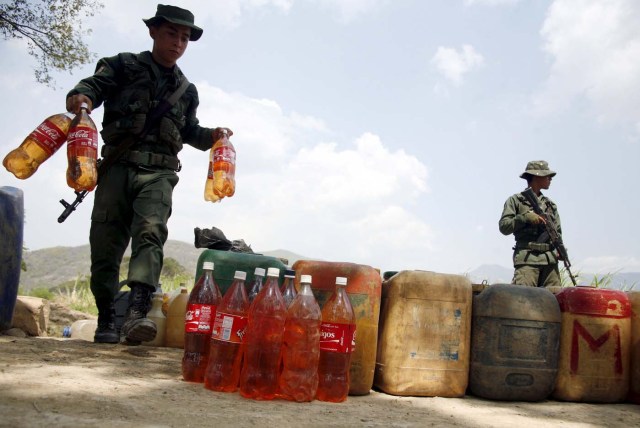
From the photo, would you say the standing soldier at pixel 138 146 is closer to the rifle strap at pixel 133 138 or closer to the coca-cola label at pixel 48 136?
the rifle strap at pixel 133 138

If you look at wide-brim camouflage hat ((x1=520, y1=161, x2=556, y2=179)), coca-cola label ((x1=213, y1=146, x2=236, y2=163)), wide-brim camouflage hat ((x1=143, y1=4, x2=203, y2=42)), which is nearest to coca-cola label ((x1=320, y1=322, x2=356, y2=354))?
coca-cola label ((x1=213, y1=146, x2=236, y2=163))

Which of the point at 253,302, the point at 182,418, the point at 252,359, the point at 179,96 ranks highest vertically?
the point at 179,96

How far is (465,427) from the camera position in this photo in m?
2.47

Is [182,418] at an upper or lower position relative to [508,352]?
lower

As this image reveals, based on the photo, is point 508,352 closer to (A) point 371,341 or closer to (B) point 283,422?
(A) point 371,341

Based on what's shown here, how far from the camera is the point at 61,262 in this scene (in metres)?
24.1

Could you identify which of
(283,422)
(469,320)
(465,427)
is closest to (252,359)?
(283,422)

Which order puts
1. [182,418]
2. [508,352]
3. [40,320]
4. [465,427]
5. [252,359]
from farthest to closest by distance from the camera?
[40,320]
[508,352]
[252,359]
[465,427]
[182,418]

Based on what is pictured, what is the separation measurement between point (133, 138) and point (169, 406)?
220cm

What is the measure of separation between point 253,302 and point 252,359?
29cm

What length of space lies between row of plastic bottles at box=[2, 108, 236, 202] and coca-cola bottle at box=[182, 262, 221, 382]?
1.14 m

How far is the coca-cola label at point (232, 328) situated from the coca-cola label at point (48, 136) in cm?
191

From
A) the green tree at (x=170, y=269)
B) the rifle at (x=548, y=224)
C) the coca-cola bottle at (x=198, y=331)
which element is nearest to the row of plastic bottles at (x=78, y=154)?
the coca-cola bottle at (x=198, y=331)

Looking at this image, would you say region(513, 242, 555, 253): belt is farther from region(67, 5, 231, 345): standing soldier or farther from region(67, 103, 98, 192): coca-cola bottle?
region(67, 103, 98, 192): coca-cola bottle
